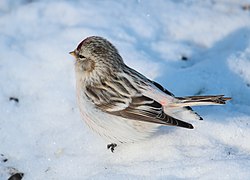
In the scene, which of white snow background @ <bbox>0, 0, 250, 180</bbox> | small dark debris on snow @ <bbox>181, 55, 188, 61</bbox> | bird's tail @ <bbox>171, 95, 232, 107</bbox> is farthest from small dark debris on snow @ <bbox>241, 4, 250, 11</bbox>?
bird's tail @ <bbox>171, 95, 232, 107</bbox>

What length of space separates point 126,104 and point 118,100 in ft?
0.27

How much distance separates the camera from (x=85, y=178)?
462 cm

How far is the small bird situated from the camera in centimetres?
455

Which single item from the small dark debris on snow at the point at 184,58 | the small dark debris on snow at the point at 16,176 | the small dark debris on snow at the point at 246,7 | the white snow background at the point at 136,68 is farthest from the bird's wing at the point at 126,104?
the small dark debris on snow at the point at 246,7

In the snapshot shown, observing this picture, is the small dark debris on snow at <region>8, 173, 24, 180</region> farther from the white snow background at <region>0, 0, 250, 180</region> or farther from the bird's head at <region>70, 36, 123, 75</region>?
the bird's head at <region>70, 36, 123, 75</region>

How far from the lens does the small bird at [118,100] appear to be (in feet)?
14.9

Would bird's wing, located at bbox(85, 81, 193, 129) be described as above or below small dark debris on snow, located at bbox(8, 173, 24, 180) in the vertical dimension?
above

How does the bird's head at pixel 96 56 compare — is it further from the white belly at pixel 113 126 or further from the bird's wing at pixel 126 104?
the white belly at pixel 113 126

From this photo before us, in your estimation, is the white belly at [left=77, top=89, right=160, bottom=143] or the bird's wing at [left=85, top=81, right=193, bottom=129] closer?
the bird's wing at [left=85, top=81, right=193, bottom=129]

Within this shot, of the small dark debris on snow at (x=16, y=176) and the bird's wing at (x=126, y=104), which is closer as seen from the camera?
the bird's wing at (x=126, y=104)

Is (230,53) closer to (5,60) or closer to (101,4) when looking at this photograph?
(101,4)

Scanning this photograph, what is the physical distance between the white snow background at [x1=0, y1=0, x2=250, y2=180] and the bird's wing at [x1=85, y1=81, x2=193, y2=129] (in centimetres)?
39

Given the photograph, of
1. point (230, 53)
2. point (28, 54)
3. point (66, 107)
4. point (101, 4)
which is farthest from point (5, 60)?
point (230, 53)

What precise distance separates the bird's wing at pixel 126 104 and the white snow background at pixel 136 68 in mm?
391
